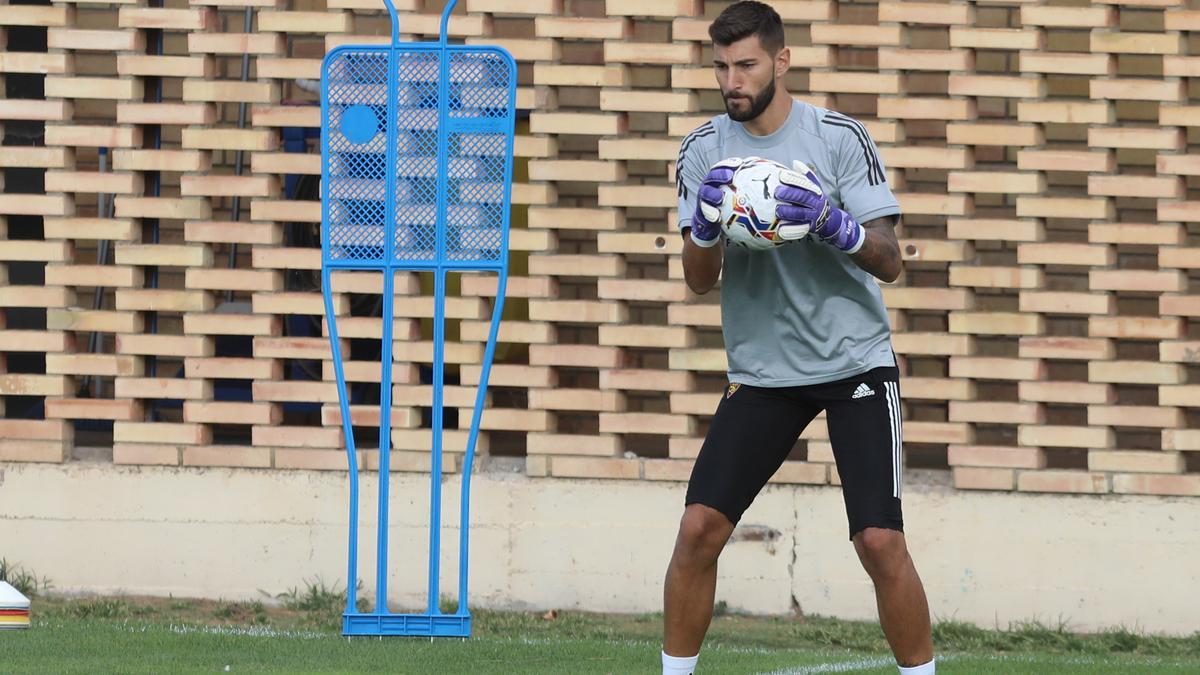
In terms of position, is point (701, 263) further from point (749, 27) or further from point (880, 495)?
point (880, 495)

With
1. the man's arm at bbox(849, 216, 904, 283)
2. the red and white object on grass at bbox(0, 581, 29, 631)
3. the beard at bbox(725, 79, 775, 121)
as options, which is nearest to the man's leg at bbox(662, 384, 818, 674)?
the man's arm at bbox(849, 216, 904, 283)

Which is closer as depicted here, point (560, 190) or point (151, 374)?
point (151, 374)

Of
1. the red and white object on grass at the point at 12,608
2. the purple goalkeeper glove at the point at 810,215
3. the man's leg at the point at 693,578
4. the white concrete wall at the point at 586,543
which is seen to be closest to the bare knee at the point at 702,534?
the man's leg at the point at 693,578

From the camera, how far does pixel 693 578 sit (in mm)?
5285

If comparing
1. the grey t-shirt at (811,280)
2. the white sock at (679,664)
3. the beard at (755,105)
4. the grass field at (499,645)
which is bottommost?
the grass field at (499,645)

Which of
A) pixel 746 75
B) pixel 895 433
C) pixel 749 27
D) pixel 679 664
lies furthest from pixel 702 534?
pixel 749 27

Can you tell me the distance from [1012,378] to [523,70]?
2.68m

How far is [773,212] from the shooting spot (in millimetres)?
4848

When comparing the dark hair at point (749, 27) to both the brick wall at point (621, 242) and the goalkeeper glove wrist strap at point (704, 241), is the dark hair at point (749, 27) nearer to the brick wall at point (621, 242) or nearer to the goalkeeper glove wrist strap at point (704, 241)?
the goalkeeper glove wrist strap at point (704, 241)

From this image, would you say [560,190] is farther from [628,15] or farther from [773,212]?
[773,212]

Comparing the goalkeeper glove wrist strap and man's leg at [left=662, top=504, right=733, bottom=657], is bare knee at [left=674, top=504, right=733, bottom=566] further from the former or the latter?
the goalkeeper glove wrist strap

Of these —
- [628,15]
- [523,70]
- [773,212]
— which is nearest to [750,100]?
[773,212]

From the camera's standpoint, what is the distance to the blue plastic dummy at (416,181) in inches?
273

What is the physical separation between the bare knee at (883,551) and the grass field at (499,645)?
1420 millimetres
